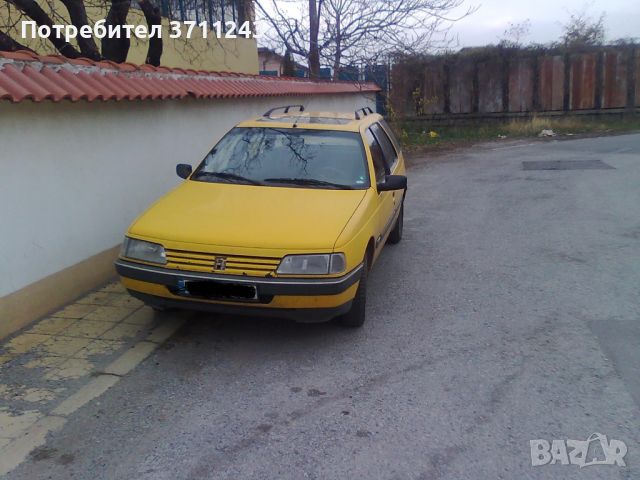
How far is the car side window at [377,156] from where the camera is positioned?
5727mm

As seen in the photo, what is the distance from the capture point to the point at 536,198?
10.1 meters

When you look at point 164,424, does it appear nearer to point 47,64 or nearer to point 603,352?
point 603,352

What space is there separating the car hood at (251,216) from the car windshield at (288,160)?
0.54ft

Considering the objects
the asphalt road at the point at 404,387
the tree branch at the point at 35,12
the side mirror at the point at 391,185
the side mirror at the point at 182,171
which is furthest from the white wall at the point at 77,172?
the side mirror at the point at 391,185

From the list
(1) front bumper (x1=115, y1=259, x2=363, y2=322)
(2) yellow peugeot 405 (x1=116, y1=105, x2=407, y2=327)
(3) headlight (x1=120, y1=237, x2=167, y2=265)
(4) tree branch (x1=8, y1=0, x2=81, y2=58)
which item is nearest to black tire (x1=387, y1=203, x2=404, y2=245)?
(2) yellow peugeot 405 (x1=116, y1=105, x2=407, y2=327)

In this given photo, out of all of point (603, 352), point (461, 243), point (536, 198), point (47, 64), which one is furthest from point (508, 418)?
point (536, 198)

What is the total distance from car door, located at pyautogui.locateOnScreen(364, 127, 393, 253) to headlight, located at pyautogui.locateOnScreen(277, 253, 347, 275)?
117cm

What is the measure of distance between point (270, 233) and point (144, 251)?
0.94 metres

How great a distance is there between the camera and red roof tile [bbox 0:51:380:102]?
4.72 meters

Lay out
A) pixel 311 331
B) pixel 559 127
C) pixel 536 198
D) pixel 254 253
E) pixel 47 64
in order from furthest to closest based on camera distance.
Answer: pixel 559 127
pixel 536 198
pixel 47 64
pixel 311 331
pixel 254 253

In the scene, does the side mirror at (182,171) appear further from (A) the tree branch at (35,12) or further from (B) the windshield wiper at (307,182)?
(A) the tree branch at (35,12)

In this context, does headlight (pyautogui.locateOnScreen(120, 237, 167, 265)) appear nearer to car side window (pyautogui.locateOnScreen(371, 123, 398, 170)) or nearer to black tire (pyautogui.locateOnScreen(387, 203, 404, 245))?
car side window (pyautogui.locateOnScreen(371, 123, 398, 170))

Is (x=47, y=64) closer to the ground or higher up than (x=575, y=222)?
higher up

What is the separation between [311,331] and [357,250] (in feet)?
2.71
